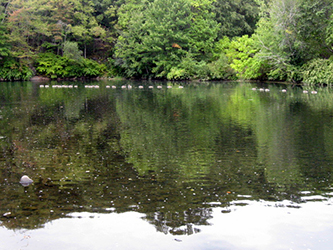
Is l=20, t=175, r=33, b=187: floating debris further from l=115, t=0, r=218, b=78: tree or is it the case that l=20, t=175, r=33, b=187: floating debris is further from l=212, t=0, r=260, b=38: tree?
l=212, t=0, r=260, b=38: tree

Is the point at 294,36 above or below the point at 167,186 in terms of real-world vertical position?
above

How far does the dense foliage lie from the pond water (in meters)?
21.4

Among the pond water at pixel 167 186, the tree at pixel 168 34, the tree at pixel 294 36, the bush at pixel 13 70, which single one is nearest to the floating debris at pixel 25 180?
the pond water at pixel 167 186

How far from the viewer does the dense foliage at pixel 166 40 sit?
3216 centimetres

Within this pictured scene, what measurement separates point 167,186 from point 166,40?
35281 millimetres

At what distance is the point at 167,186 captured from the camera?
6383mm

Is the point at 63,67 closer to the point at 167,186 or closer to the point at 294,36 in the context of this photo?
the point at 294,36

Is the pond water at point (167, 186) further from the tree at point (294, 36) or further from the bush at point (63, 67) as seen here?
the bush at point (63, 67)

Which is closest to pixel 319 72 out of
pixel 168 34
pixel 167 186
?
pixel 168 34

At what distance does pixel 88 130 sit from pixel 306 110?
30.7 ft

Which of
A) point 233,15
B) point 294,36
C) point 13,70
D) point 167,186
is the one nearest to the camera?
point 167,186

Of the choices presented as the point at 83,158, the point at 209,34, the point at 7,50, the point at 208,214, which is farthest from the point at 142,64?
the point at 208,214

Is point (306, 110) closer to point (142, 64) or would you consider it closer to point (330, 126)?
point (330, 126)

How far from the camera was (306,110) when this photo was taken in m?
15.7
